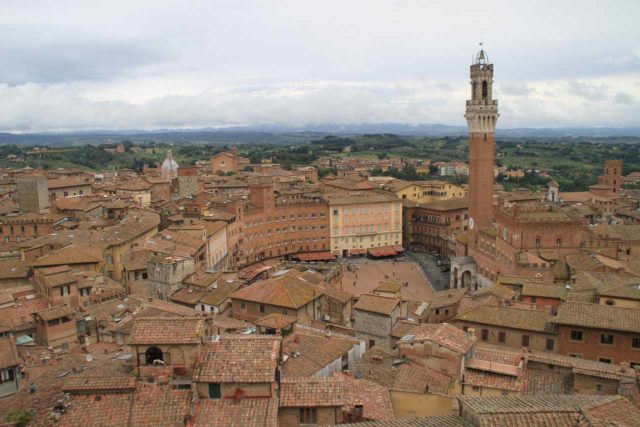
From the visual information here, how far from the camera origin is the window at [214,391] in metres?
16.4

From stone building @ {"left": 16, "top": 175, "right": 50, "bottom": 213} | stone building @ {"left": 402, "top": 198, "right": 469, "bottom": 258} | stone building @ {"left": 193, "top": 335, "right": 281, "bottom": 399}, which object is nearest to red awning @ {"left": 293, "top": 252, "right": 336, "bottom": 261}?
stone building @ {"left": 402, "top": 198, "right": 469, "bottom": 258}

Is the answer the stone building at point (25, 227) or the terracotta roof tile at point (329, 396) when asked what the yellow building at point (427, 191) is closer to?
the stone building at point (25, 227)

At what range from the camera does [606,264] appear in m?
46.3

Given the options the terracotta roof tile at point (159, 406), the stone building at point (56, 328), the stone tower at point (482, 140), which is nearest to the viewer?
the terracotta roof tile at point (159, 406)

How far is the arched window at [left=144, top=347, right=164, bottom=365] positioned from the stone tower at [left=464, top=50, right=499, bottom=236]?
61.6m

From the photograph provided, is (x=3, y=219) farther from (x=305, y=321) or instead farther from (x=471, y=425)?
(x=471, y=425)

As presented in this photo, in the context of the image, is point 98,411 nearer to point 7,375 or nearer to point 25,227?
point 7,375

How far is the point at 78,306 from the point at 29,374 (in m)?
15.1

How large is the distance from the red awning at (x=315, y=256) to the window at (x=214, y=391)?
224ft

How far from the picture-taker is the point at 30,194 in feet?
252

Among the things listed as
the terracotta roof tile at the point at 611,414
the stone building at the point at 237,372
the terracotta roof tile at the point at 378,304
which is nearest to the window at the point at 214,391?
the stone building at the point at 237,372

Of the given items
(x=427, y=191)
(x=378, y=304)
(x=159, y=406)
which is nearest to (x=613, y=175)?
(x=427, y=191)

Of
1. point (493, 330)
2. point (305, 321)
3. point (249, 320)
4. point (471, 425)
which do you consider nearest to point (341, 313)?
point (305, 321)

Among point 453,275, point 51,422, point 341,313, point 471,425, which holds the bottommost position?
point 453,275
